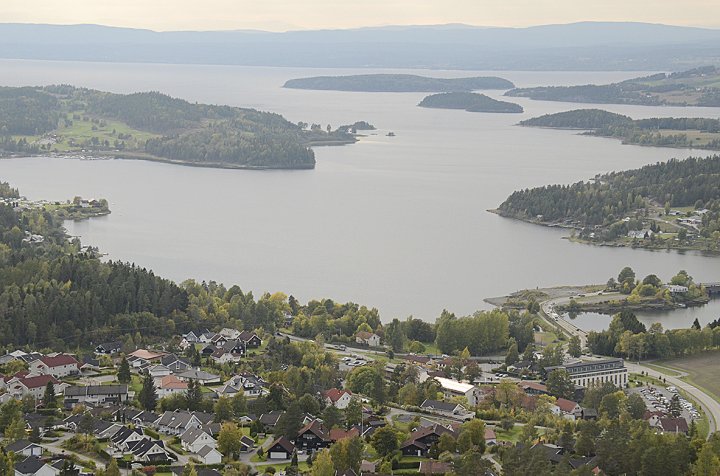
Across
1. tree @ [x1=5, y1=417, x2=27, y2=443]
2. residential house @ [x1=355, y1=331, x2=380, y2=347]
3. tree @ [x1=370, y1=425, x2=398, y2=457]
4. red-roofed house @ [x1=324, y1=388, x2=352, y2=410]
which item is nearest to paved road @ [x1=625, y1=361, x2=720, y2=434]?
residential house @ [x1=355, y1=331, x2=380, y2=347]

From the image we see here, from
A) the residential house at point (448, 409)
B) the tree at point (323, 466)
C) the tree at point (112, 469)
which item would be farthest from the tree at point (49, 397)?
the residential house at point (448, 409)

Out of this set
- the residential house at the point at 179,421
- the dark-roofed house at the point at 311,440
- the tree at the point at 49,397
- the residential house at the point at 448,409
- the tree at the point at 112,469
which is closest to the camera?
the tree at the point at 112,469

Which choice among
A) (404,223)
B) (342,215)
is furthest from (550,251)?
(342,215)

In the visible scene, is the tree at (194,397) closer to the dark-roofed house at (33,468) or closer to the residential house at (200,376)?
the residential house at (200,376)

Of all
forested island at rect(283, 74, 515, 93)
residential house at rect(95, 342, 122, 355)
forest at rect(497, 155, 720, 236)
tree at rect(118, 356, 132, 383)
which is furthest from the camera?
forested island at rect(283, 74, 515, 93)

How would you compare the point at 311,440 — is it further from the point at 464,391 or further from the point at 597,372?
the point at 597,372

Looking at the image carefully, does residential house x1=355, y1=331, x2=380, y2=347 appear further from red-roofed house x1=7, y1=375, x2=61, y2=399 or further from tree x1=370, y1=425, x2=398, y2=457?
tree x1=370, y1=425, x2=398, y2=457

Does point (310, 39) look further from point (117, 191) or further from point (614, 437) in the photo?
point (614, 437)
